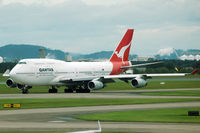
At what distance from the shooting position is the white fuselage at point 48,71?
70.9 metres

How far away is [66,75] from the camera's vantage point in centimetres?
7662

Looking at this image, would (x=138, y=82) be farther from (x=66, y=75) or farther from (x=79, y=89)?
(x=66, y=75)

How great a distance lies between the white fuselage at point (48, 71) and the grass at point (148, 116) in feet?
111

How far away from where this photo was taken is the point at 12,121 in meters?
33.5

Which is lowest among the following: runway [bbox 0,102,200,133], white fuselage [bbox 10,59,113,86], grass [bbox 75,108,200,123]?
grass [bbox 75,108,200,123]

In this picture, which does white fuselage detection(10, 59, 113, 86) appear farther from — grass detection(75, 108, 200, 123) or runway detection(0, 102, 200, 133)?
grass detection(75, 108, 200, 123)

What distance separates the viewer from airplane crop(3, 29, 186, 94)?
71.4 meters

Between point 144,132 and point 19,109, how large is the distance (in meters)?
20.1

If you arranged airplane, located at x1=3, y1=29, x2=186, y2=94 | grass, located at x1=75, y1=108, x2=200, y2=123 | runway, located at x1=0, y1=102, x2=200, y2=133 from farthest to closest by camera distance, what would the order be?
airplane, located at x1=3, y1=29, x2=186, y2=94 → grass, located at x1=75, y1=108, x2=200, y2=123 → runway, located at x1=0, y1=102, x2=200, y2=133

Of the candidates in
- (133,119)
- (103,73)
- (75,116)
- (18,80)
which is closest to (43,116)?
(75,116)

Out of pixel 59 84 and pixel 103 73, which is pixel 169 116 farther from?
pixel 103 73

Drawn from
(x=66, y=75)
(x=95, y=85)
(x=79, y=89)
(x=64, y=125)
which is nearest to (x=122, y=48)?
(x=79, y=89)

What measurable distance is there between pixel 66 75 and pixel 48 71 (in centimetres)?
401

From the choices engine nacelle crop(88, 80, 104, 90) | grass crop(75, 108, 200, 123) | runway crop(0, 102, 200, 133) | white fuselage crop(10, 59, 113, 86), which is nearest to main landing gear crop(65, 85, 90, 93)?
white fuselage crop(10, 59, 113, 86)
